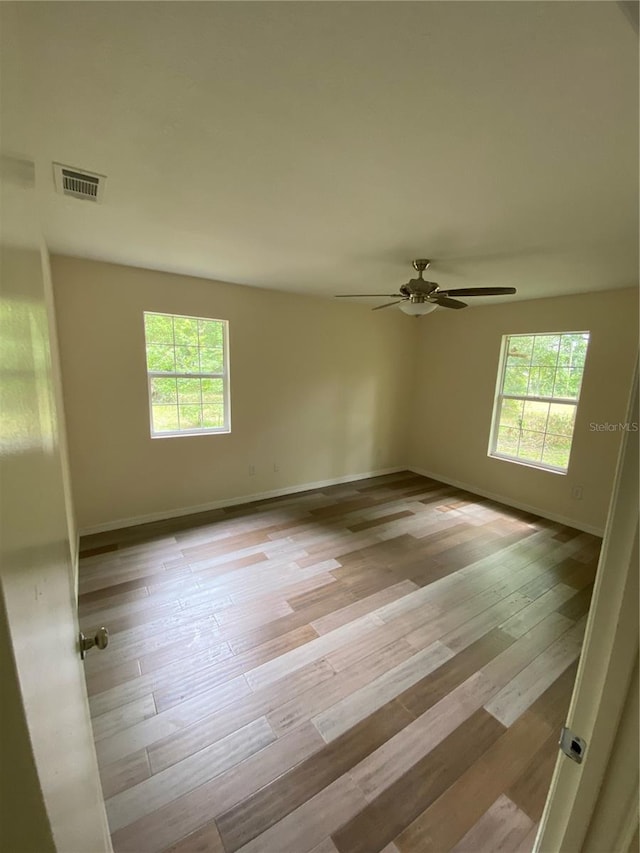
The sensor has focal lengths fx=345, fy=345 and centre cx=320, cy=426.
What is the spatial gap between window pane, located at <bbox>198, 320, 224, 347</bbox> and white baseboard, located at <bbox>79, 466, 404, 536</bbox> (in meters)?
1.75

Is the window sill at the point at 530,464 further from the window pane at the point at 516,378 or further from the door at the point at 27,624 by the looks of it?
the door at the point at 27,624

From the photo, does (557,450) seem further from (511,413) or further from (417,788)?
(417,788)

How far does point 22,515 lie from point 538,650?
104 inches

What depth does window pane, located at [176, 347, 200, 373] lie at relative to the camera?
3547 mm

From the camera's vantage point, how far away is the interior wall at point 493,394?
3393 millimetres

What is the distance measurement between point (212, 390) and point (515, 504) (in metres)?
3.84

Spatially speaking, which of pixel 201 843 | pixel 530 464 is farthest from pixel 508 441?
pixel 201 843

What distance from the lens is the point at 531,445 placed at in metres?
4.13

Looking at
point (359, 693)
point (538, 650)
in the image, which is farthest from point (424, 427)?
point (359, 693)

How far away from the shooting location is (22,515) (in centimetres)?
47

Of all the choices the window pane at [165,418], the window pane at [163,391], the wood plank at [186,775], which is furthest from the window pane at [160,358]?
the wood plank at [186,775]

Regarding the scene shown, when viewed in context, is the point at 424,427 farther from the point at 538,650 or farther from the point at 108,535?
the point at 108,535

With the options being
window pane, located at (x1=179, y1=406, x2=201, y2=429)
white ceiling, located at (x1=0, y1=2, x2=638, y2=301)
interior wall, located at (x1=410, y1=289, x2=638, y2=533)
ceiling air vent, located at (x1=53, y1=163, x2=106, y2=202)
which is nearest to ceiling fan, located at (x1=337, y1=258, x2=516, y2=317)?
white ceiling, located at (x1=0, y1=2, x2=638, y2=301)

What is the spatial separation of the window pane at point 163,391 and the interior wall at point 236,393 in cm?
13
